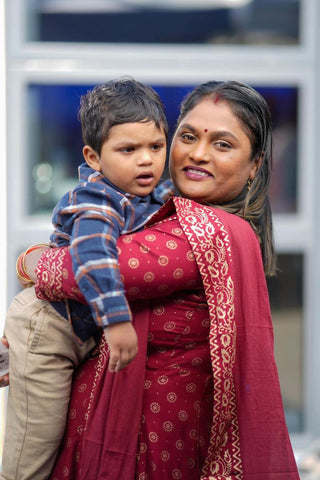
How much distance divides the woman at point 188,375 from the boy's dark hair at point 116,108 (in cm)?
22

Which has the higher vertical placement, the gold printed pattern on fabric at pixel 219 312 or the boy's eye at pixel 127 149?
the boy's eye at pixel 127 149

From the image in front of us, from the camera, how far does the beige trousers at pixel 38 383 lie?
1701mm

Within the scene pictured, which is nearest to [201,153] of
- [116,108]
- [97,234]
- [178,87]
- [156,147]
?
[156,147]

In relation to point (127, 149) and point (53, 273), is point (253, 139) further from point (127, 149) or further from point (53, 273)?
point (53, 273)

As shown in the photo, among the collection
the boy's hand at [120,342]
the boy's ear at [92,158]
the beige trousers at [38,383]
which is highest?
the boy's ear at [92,158]

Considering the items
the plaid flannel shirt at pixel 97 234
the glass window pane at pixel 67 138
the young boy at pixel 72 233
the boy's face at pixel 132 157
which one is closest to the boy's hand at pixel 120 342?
the plaid flannel shirt at pixel 97 234

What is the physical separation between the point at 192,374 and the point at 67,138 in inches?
94.2

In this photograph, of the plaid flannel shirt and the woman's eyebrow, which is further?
the woman's eyebrow

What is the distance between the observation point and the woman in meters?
1.62

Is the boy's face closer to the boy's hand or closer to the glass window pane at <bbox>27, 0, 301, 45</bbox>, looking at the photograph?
the boy's hand

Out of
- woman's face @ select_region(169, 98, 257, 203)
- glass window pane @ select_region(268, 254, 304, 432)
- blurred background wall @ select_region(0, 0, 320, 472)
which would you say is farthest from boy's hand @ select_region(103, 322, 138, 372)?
glass window pane @ select_region(268, 254, 304, 432)

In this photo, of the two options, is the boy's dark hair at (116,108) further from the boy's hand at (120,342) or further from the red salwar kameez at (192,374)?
the boy's hand at (120,342)

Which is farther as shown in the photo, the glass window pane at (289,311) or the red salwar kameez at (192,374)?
the glass window pane at (289,311)

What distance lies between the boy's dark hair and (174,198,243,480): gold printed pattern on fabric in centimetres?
22
